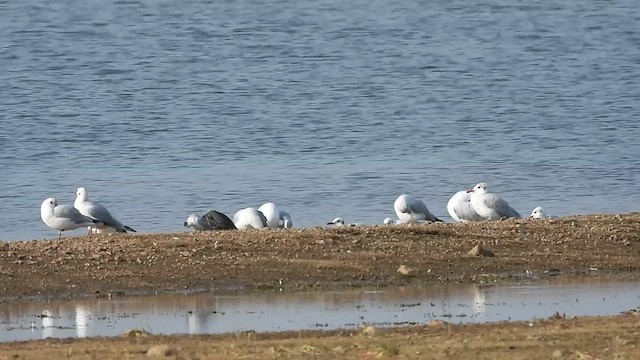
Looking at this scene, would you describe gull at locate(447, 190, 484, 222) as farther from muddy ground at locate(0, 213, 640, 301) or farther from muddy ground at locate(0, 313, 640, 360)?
muddy ground at locate(0, 313, 640, 360)

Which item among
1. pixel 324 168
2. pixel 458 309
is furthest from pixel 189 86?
pixel 458 309

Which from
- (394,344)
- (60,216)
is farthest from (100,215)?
(394,344)

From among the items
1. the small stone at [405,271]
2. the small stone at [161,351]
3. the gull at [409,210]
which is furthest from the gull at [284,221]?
the small stone at [161,351]

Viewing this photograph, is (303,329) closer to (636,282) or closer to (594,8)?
(636,282)

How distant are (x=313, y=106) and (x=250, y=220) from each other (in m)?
13.1

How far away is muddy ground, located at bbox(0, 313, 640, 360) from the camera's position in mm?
9953

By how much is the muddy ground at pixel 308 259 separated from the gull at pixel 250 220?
183 cm

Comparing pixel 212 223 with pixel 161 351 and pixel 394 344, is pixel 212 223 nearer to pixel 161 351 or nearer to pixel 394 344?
pixel 394 344

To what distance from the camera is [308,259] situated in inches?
588

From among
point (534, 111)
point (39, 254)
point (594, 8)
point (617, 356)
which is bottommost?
point (617, 356)

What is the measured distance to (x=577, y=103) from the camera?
31609mm

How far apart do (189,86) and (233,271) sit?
1944 centimetres

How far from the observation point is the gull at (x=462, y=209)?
63.1ft

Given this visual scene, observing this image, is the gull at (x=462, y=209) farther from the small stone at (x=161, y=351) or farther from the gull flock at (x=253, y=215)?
the small stone at (x=161, y=351)
